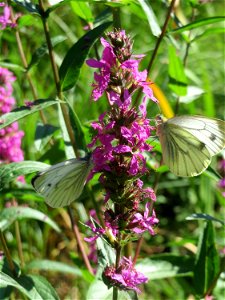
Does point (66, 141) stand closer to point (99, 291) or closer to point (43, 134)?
point (43, 134)

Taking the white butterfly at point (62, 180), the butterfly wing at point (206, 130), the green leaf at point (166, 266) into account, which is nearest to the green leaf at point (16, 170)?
the white butterfly at point (62, 180)

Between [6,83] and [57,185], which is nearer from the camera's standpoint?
[57,185]

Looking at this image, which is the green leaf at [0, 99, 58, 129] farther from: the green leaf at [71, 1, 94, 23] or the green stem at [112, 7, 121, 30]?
the green leaf at [71, 1, 94, 23]

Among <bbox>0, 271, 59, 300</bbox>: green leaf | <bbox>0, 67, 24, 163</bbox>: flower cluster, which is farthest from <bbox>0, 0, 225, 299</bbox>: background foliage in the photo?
<bbox>0, 67, 24, 163</bbox>: flower cluster

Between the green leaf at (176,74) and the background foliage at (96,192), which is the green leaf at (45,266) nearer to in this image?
the background foliage at (96,192)

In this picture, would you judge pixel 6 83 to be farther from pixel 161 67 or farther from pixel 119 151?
pixel 161 67

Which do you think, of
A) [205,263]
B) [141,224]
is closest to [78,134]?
[141,224]

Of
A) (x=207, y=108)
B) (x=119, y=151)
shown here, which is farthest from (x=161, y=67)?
(x=119, y=151)
